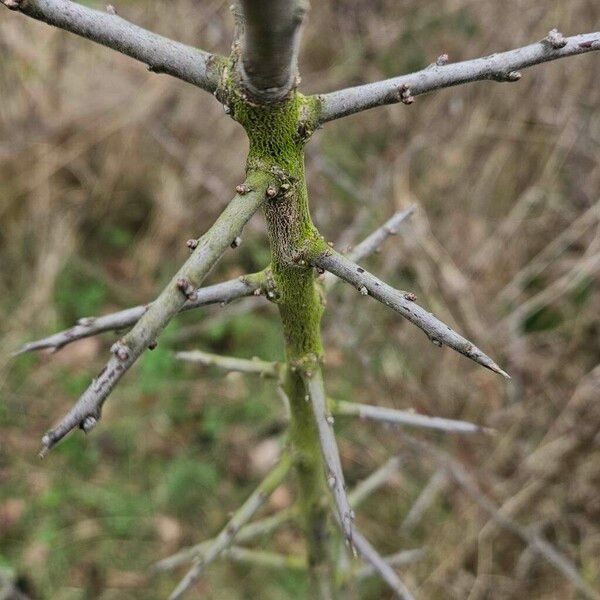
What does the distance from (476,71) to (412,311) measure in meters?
0.25

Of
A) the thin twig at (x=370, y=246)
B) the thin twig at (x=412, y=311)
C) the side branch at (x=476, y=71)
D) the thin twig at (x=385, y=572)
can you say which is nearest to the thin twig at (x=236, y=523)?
the thin twig at (x=385, y=572)

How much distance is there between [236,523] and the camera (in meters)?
1.11

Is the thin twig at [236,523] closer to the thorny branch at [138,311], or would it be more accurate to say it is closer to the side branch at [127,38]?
the thorny branch at [138,311]

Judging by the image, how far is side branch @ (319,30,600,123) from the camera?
2.07 feet

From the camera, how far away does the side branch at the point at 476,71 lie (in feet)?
2.07

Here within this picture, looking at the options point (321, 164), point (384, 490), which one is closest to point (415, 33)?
point (321, 164)

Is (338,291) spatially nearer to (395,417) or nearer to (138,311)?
(395,417)

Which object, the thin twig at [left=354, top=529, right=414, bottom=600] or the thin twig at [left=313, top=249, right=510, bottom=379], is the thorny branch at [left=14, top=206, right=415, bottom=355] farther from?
the thin twig at [left=354, top=529, right=414, bottom=600]

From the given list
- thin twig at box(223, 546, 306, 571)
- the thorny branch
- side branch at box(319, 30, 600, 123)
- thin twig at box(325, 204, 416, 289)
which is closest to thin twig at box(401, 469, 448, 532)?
thin twig at box(223, 546, 306, 571)

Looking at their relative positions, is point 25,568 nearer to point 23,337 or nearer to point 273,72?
point 23,337

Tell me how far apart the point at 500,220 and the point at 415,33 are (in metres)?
1.20

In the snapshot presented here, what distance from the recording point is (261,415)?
290 centimetres

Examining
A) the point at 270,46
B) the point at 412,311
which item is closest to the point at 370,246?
the point at 412,311

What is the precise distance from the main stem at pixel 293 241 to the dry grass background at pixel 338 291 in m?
0.95
